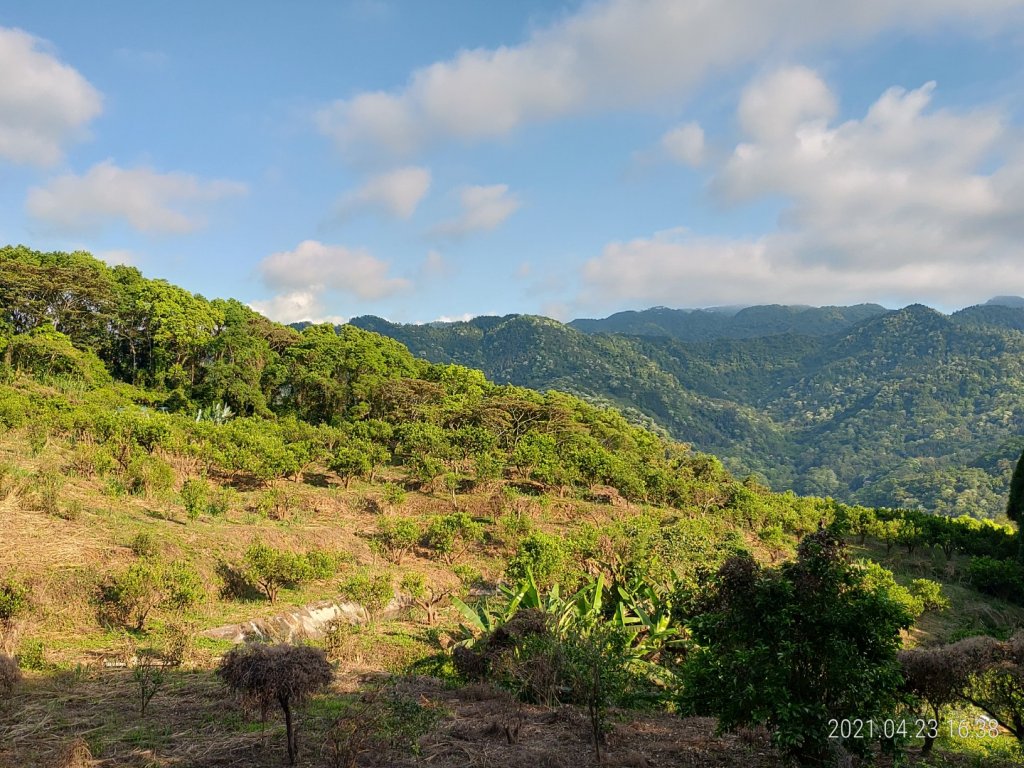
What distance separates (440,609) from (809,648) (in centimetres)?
1093

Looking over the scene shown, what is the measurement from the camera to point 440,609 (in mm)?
14859

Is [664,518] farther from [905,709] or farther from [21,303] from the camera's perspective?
[21,303]

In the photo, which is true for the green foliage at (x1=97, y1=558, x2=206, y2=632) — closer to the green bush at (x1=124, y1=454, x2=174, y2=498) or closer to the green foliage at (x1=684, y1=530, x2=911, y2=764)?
the green bush at (x1=124, y1=454, x2=174, y2=498)

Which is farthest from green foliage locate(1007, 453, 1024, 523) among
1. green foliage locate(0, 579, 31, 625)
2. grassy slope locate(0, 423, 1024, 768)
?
green foliage locate(0, 579, 31, 625)

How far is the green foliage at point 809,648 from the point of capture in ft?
18.5

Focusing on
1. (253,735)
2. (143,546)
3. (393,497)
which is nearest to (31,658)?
(143,546)

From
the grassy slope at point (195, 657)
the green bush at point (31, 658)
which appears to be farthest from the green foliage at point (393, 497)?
the green bush at point (31, 658)

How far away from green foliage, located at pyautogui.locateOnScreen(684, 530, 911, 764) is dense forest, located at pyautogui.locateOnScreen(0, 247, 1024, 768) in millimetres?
30

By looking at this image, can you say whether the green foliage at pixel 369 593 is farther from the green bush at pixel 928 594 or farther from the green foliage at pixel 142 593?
the green bush at pixel 928 594


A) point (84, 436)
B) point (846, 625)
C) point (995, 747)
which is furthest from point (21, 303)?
point (995, 747)

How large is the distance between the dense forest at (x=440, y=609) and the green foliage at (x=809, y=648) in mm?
30

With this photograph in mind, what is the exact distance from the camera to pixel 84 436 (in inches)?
760

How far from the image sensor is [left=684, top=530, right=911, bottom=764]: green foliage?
5652 millimetres

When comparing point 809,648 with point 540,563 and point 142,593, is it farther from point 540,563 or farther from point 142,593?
point 142,593
